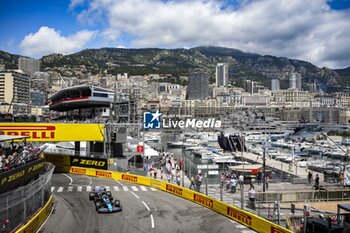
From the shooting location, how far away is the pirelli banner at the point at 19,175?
19797 mm

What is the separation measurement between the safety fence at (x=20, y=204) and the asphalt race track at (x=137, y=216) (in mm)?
1568

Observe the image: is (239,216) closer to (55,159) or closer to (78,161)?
(78,161)

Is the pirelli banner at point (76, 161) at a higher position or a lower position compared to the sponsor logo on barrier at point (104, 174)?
higher

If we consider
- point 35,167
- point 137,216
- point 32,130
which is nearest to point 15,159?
point 35,167

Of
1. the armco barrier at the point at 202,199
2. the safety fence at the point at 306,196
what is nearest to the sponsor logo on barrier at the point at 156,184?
the armco barrier at the point at 202,199

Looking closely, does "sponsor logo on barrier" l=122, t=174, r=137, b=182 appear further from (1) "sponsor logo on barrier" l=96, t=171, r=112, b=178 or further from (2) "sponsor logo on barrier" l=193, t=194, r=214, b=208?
(2) "sponsor logo on barrier" l=193, t=194, r=214, b=208

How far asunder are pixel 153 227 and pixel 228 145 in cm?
5757

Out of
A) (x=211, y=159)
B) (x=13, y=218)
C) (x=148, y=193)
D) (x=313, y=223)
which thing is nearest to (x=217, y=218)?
(x=313, y=223)

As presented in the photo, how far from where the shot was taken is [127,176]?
37531 mm

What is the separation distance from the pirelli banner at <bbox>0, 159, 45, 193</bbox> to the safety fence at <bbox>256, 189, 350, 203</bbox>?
1620cm

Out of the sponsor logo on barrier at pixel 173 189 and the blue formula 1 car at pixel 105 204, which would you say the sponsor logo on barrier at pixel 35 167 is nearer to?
the blue formula 1 car at pixel 105 204

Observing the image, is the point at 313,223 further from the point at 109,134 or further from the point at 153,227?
the point at 109,134

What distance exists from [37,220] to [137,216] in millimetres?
6023

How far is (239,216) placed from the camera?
21.6 m
